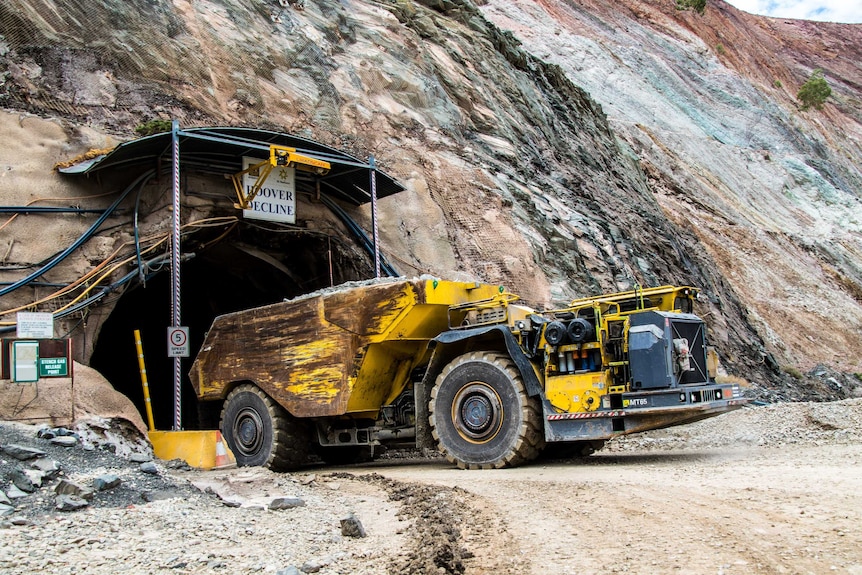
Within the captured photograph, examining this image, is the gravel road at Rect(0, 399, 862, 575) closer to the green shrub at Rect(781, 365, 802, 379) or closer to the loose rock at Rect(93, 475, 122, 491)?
the loose rock at Rect(93, 475, 122, 491)

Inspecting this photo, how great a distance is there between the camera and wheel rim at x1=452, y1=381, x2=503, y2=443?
9.02 metres

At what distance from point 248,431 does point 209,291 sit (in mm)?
7178

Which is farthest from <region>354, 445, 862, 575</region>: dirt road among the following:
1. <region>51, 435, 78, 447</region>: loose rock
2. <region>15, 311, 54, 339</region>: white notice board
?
<region>15, 311, 54, 339</region>: white notice board

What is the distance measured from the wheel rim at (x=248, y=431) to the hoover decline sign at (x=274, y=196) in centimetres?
404

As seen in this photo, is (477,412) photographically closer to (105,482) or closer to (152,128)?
(105,482)

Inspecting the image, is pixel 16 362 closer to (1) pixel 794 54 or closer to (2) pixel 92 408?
(2) pixel 92 408

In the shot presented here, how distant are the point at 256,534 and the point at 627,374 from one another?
4687mm

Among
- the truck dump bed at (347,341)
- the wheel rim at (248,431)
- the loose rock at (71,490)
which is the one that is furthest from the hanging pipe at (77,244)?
the loose rock at (71,490)

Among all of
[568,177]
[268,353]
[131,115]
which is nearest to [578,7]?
[568,177]

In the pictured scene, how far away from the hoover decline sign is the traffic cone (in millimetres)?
4821

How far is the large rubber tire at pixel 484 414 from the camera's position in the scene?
8836mm

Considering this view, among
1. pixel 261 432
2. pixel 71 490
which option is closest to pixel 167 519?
pixel 71 490

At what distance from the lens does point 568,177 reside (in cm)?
2077

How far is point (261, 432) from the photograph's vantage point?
1082 cm
